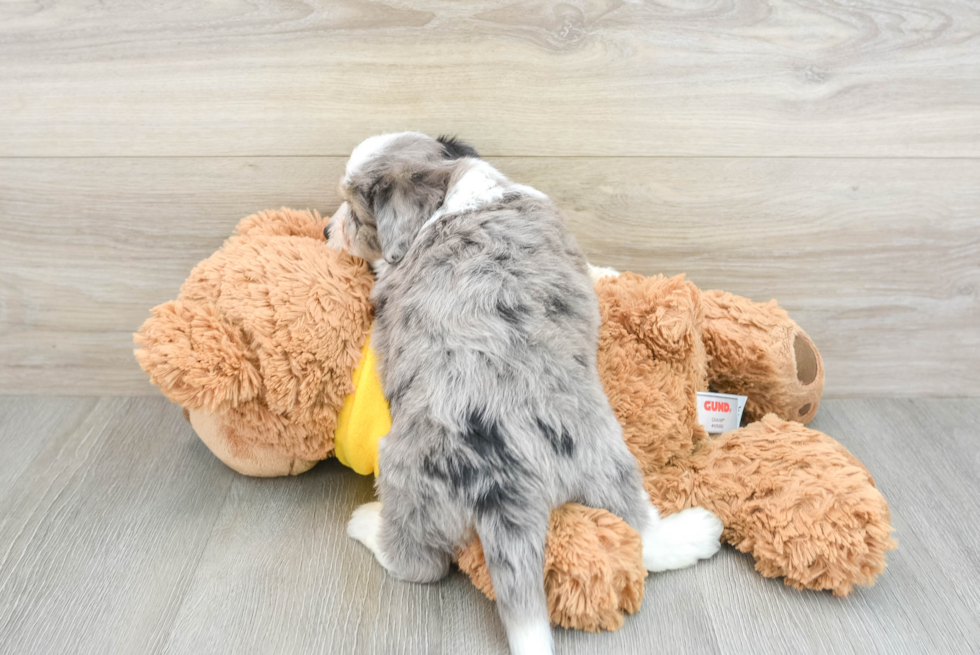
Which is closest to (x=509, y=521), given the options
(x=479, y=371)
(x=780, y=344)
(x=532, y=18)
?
(x=479, y=371)

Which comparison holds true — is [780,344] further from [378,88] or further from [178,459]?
[178,459]

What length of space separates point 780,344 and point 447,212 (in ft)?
2.40

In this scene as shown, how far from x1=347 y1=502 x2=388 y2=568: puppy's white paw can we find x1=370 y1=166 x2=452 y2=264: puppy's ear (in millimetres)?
453

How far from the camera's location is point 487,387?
1027 millimetres

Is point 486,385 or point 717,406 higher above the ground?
point 486,385

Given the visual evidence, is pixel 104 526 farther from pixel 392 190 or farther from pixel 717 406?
Result: pixel 717 406

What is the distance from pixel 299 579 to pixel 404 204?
66cm

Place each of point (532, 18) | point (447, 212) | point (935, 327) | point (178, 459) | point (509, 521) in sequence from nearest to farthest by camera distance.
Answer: point (509, 521) < point (447, 212) < point (532, 18) < point (178, 459) < point (935, 327)

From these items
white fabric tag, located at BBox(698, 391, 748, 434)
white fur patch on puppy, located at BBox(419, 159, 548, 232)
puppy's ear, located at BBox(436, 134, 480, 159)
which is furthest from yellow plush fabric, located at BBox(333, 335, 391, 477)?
white fabric tag, located at BBox(698, 391, 748, 434)

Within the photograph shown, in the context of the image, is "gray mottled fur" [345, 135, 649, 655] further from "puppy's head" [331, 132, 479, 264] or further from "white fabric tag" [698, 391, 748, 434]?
"white fabric tag" [698, 391, 748, 434]

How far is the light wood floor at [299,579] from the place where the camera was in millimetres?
1052

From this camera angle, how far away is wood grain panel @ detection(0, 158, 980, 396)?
145 cm

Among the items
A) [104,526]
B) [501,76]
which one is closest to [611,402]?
[501,76]

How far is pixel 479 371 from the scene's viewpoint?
40.7 inches
